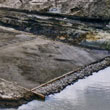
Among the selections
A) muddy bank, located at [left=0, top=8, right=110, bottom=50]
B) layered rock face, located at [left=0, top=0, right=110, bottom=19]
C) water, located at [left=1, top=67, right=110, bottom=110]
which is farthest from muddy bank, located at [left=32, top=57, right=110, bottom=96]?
layered rock face, located at [left=0, top=0, right=110, bottom=19]

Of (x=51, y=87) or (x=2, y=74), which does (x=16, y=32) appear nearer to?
(x=2, y=74)

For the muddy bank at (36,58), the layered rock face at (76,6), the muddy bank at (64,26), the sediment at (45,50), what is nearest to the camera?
the sediment at (45,50)

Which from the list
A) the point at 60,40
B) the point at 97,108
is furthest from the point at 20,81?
the point at 60,40

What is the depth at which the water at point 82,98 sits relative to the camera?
4484 mm

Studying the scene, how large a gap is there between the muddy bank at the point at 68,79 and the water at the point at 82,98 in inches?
4.6

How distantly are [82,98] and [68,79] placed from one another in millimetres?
748

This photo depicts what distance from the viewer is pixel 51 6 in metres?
10.3

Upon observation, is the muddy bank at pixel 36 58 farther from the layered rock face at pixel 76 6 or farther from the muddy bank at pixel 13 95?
the layered rock face at pixel 76 6

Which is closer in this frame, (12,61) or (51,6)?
(12,61)

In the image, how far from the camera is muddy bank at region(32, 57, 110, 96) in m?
4.95

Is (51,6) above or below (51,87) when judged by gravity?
above

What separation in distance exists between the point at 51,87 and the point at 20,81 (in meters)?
0.58

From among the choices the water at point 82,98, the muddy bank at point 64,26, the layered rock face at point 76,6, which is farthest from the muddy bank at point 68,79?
the layered rock face at point 76,6

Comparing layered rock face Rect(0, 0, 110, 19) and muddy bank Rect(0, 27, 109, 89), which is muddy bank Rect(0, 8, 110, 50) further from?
muddy bank Rect(0, 27, 109, 89)
